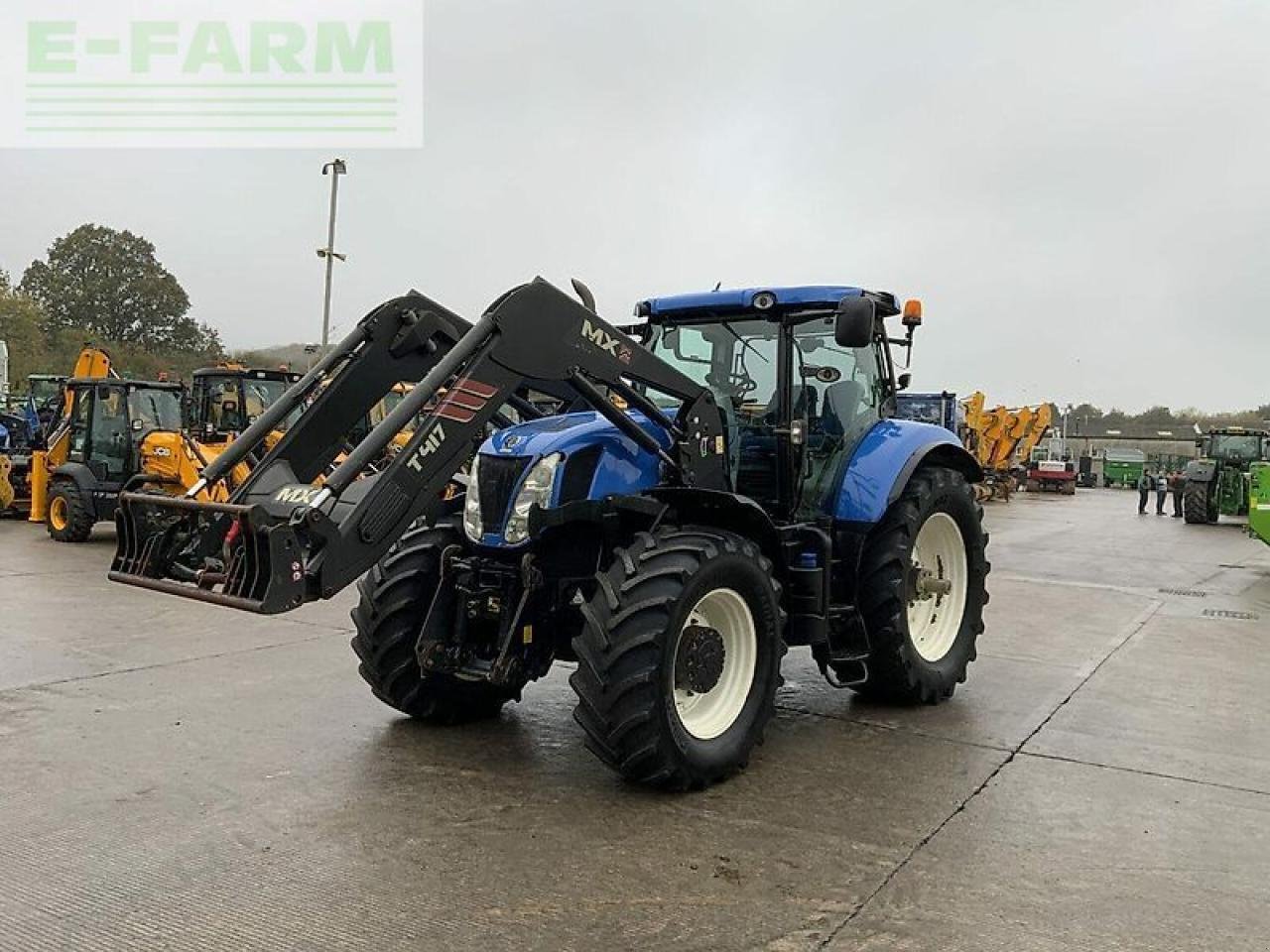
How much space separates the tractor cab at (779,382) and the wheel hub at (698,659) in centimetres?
124

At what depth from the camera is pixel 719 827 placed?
4059 mm

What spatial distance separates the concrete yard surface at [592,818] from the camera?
3.27 meters

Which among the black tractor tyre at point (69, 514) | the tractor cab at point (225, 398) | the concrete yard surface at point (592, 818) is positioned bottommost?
the concrete yard surface at point (592, 818)

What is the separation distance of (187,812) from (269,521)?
4.29 ft

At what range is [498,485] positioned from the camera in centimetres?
481

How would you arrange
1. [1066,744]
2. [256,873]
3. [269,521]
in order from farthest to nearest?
[1066,744] → [269,521] → [256,873]

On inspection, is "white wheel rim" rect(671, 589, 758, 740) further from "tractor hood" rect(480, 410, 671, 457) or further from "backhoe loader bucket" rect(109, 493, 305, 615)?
"backhoe loader bucket" rect(109, 493, 305, 615)

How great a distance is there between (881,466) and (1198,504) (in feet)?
69.8

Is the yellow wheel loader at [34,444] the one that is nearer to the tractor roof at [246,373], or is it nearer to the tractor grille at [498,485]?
the tractor roof at [246,373]

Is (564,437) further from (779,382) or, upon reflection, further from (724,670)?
(779,382)

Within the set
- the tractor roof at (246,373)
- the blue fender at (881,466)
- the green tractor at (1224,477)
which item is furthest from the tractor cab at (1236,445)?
the blue fender at (881,466)

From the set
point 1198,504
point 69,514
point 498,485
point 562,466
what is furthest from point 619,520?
point 1198,504

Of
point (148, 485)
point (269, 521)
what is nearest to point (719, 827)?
point (269, 521)

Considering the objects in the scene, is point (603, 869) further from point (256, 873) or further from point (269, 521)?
Answer: point (269, 521)
